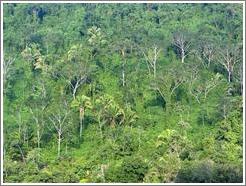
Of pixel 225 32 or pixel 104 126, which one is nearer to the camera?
pixel 104 126

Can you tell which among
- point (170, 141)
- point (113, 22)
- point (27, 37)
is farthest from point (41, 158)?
point (113, 22)

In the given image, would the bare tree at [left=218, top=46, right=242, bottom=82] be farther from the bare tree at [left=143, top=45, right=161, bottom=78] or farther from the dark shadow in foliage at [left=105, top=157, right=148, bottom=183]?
the dark shadow in foliage at [left=105, top=157, right=148, bottom=183]

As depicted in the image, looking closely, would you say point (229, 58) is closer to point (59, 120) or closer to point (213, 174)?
point (59, 120)

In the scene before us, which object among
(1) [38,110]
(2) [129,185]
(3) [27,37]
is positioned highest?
(3) [27,37]

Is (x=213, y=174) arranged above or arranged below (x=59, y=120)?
below

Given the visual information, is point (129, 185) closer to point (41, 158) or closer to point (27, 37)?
point (41, 158)

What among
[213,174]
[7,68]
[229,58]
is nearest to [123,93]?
[229,58]

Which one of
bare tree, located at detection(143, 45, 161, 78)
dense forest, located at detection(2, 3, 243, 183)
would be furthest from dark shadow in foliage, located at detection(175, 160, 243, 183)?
bare tree, located at detection(143, 45, 161, 78)

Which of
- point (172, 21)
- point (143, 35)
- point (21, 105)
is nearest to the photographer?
point (21, 105)
